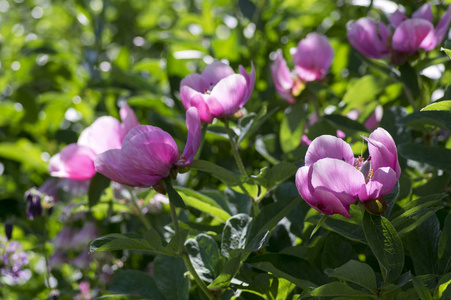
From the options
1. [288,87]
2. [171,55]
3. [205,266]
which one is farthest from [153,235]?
[171,55]

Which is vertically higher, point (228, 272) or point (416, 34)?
point (416, 34)

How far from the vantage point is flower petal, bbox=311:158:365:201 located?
60 centimetres

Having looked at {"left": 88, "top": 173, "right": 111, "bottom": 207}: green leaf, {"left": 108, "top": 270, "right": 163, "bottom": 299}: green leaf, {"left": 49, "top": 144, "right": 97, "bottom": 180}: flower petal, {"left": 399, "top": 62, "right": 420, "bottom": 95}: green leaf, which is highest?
{"left": 399, "top": 62, "right": 420, "bottom": 95}: green leaf

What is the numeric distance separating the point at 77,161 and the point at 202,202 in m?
0.26

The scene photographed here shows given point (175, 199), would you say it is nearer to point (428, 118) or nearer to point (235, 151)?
point (235, 151)

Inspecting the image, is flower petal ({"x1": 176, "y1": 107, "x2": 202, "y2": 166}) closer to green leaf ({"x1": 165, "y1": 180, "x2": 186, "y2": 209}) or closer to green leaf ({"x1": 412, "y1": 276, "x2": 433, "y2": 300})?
green leaf ({"x1": 165, "y1": 180, "x2": 186, "y2": 209})

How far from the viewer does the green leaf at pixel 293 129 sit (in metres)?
1.06

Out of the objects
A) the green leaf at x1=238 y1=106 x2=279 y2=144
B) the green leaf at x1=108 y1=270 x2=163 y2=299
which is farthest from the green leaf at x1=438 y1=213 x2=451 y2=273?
the green leaf at x1=108 y1=270 x2=163 y2=299

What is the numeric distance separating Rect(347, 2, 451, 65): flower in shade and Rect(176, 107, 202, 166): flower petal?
0.41m

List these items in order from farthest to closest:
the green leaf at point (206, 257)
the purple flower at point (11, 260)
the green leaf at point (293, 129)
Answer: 1. the purple flower at point (11, 260)
2. the green leaf at point (293, 129)
3. the green leaf at point (206, 257)

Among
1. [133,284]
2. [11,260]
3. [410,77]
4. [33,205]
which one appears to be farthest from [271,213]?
[11,260]

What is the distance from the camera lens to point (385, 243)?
2.00ft

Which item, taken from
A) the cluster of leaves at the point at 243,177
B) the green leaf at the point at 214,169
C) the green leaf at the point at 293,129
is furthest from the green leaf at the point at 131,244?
the green leaf at the point at 293,129

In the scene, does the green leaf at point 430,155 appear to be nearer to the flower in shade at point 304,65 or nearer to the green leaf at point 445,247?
the green leaf at point 445,247
